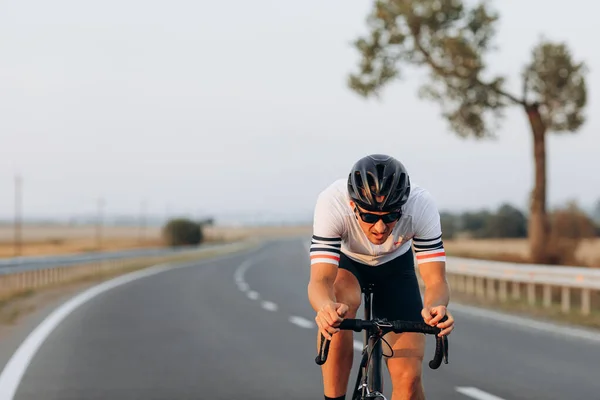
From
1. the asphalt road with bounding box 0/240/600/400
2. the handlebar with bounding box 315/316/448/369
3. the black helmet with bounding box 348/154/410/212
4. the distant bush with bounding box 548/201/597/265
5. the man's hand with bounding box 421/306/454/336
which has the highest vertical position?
the black helmet with bounding box 348/154/410/212

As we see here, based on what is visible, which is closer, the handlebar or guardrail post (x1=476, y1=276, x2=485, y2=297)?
the handlebar

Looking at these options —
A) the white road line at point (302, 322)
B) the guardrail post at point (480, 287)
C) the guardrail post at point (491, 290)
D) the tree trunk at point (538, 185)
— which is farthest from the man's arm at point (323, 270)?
the tree trunk at point (538, 185)

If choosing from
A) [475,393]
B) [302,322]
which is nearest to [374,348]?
[475,393]

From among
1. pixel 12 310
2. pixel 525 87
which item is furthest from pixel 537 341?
pixel 525 87

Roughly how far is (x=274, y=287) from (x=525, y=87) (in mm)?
12001

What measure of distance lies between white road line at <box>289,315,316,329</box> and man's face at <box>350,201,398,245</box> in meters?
9.69

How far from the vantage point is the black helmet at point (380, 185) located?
458 cm

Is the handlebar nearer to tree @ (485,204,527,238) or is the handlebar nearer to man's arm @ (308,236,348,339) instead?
man's arm @ (308,236,348,339)

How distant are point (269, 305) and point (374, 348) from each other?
1407 cm

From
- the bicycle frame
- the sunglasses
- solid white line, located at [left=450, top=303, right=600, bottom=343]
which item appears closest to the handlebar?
the bicycle frame

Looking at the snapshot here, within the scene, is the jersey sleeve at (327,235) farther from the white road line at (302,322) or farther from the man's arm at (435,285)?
the white road line at (302,322)

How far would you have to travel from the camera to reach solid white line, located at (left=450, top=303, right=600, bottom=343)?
13219 millimetres

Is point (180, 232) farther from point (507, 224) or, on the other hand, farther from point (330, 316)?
point (330, 316)

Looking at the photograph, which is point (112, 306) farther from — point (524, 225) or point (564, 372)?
point (524, 225)
